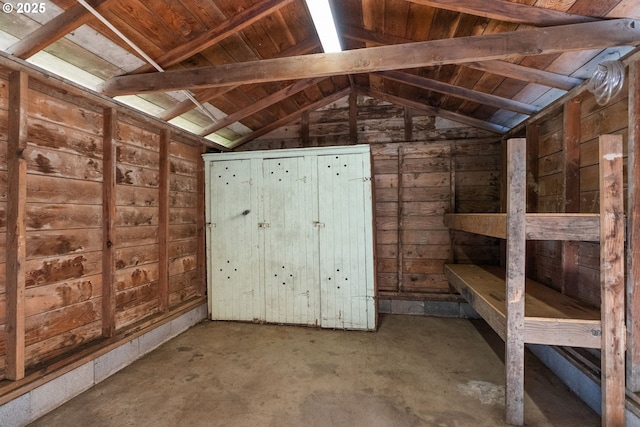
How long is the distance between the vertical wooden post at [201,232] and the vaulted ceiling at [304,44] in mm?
781

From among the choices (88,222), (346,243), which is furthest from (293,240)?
(88,222)

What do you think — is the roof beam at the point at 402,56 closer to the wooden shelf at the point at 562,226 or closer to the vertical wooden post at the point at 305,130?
the wooden shelf at the point at 562,226

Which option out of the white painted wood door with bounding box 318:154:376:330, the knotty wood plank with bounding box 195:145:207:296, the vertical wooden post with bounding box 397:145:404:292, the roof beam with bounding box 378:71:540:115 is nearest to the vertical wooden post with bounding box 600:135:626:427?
the roof beam with bounding box 378:71:540:115

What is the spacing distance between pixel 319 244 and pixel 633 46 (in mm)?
2481

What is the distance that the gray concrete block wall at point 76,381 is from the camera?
5.18 ft

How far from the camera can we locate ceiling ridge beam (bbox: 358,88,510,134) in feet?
10.3

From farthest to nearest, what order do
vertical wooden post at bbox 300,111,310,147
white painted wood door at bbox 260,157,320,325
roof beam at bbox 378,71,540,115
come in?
vertical wooden post at bbox 300,111,310,147 < white painted wood door at bbox 260,157,320,325 < roof beam at bbox 378,71,540,115

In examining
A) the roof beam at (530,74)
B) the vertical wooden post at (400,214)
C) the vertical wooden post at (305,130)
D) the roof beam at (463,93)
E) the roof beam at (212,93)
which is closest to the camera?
the roof beam at (530,74)

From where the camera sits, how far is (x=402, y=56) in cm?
186

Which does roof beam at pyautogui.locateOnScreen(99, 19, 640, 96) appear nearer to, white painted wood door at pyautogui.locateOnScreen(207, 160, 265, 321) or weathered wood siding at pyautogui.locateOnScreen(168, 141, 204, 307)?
weathered wood siding at pyautogui.locateOnScreen(168, 141, 204, 307)

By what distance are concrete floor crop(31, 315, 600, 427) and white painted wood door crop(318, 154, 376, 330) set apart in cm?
22

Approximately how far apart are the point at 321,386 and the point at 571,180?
87.6 inches

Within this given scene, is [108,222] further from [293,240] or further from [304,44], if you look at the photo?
[304,44]

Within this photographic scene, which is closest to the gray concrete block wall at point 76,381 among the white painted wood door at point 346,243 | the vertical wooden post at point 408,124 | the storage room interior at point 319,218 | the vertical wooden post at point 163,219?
the storage room interior at point 319,218
